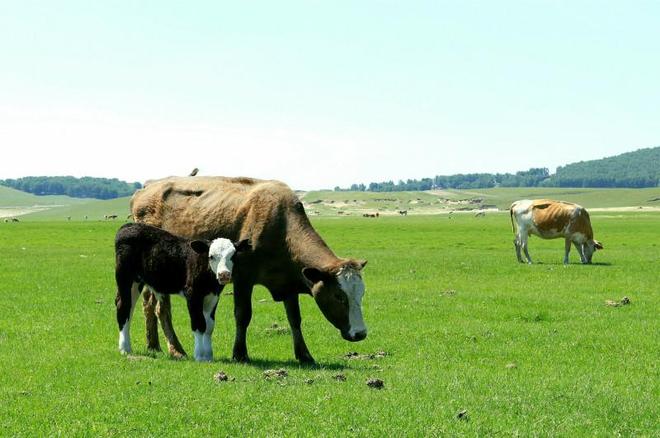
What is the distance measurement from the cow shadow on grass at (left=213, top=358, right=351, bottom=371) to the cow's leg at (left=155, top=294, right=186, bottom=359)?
2.87 feet

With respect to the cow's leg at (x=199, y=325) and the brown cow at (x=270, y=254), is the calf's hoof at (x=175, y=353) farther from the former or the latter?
the cow's leg at (x=199, y=325)

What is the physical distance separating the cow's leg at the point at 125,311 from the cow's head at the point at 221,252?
1835mm

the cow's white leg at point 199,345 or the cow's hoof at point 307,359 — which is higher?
the cow's white leg at point 199,345

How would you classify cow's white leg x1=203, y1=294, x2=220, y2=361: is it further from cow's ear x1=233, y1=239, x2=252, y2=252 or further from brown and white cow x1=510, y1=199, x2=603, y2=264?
brown and white cow x1=510, y1=199, x2=603, y2=264

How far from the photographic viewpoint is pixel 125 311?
46.2 ft

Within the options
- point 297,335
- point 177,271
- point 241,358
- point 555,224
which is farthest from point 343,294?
point 555,224

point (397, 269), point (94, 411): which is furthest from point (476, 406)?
point (397, 269)

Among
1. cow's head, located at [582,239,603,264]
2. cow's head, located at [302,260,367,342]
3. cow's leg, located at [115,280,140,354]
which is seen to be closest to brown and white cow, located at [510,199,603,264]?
cow's head, located at [582,239,603,264]

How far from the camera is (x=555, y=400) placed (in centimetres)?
1027

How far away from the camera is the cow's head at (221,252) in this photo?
12.5 m

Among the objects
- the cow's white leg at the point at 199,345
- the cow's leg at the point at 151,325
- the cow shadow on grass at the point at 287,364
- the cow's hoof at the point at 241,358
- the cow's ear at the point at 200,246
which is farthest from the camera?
the cow's leg at the point at 151,325

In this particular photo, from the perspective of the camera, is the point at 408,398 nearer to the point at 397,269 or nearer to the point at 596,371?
the point at 596,371

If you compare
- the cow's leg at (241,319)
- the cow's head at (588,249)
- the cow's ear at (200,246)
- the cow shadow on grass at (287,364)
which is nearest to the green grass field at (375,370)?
the cow shadow on grass at (287,364)

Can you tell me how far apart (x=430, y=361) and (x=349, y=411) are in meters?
4.18
